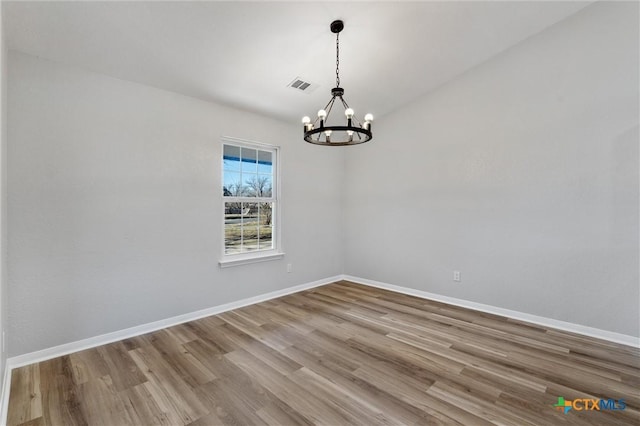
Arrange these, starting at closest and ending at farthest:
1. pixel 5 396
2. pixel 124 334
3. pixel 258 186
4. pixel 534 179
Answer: pixel 5 396 < pixel 124 334 < pixel 534 179 < pixel 258 186

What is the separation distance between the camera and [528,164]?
342cm

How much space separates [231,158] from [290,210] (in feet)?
3.86

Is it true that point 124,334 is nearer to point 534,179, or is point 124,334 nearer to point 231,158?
point 231,158

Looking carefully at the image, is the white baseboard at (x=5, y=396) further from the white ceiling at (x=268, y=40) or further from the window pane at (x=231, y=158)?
the window pane at (x=231, y=158)

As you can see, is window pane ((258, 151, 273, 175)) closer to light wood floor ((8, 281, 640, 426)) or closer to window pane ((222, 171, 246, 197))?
window pane ((222, 171, 246, 197))

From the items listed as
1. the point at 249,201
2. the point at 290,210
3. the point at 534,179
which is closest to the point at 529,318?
the point at 534,179

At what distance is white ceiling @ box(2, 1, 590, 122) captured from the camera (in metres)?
2.34

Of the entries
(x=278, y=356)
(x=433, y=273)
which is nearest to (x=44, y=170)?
(x=278, y=356)

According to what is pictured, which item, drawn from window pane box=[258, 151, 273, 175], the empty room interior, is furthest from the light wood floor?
window pane box=[258, 151, 273, 175]

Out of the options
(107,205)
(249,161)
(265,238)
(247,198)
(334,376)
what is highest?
(249,161)

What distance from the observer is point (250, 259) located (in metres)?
3.99

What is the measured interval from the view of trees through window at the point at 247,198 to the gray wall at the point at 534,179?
76.9 inches

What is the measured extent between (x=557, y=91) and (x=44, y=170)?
5171 mm

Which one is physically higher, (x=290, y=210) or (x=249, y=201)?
A: (x=249, y=201)
